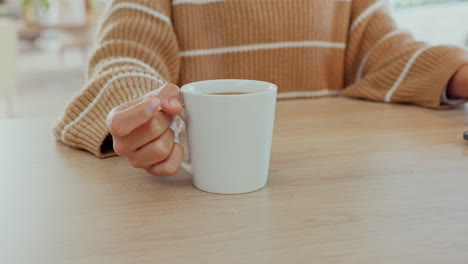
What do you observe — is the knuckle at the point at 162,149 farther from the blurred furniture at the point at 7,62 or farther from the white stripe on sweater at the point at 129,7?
the blurred furniture at the point at 7,62

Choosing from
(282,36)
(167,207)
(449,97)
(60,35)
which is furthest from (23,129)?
(60,35)

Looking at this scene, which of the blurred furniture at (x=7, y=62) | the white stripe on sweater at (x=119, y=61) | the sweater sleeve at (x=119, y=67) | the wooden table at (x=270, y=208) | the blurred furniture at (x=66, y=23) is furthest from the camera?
the blurred furniture at (x=66, y=23)

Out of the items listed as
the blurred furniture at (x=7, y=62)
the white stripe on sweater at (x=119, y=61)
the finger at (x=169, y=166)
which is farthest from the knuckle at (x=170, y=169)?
the blurred furniture at (x=7, y=62)

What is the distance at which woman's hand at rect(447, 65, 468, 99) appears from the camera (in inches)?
30.9

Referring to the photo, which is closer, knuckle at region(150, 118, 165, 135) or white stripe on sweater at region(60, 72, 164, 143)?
knuckle at region(150, 118, 165, 135)

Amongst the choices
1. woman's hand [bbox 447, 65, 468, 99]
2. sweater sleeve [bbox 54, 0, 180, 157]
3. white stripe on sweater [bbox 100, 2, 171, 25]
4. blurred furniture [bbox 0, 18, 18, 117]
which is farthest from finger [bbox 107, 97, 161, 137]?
blurred furniture [bbox 0, 18, 18, 117]

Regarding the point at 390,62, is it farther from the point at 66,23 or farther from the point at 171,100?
the point at 66,23

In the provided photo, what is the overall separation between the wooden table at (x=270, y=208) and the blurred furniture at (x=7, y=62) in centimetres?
277

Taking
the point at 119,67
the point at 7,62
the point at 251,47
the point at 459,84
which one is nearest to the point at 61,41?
the point at 7,62

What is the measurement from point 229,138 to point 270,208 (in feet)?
0.23

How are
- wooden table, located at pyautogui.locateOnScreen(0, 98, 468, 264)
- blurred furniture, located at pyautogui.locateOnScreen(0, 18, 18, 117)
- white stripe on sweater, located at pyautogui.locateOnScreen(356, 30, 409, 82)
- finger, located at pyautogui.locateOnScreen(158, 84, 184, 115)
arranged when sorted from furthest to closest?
blurred furniture, located at pyautogui.locateOnScreen(0, 18, 18, 117)
white stripe on sweater, located at pyautogui.locateOnScreen(356, 30, 409, 82)
finger, located at pyautogui.locateOnScreen(158, 84, 184, 115)
wooden table, located at pyautogui.locateOnScreen(0, 98, 468, 264)

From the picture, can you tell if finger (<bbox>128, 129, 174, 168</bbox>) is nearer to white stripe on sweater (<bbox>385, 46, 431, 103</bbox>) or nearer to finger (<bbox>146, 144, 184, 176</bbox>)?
finger (<bbox>146, 144, 184, 176</bbox>)

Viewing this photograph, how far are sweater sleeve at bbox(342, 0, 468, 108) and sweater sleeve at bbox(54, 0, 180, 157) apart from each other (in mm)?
370

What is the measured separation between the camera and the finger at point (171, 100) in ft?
1.40
